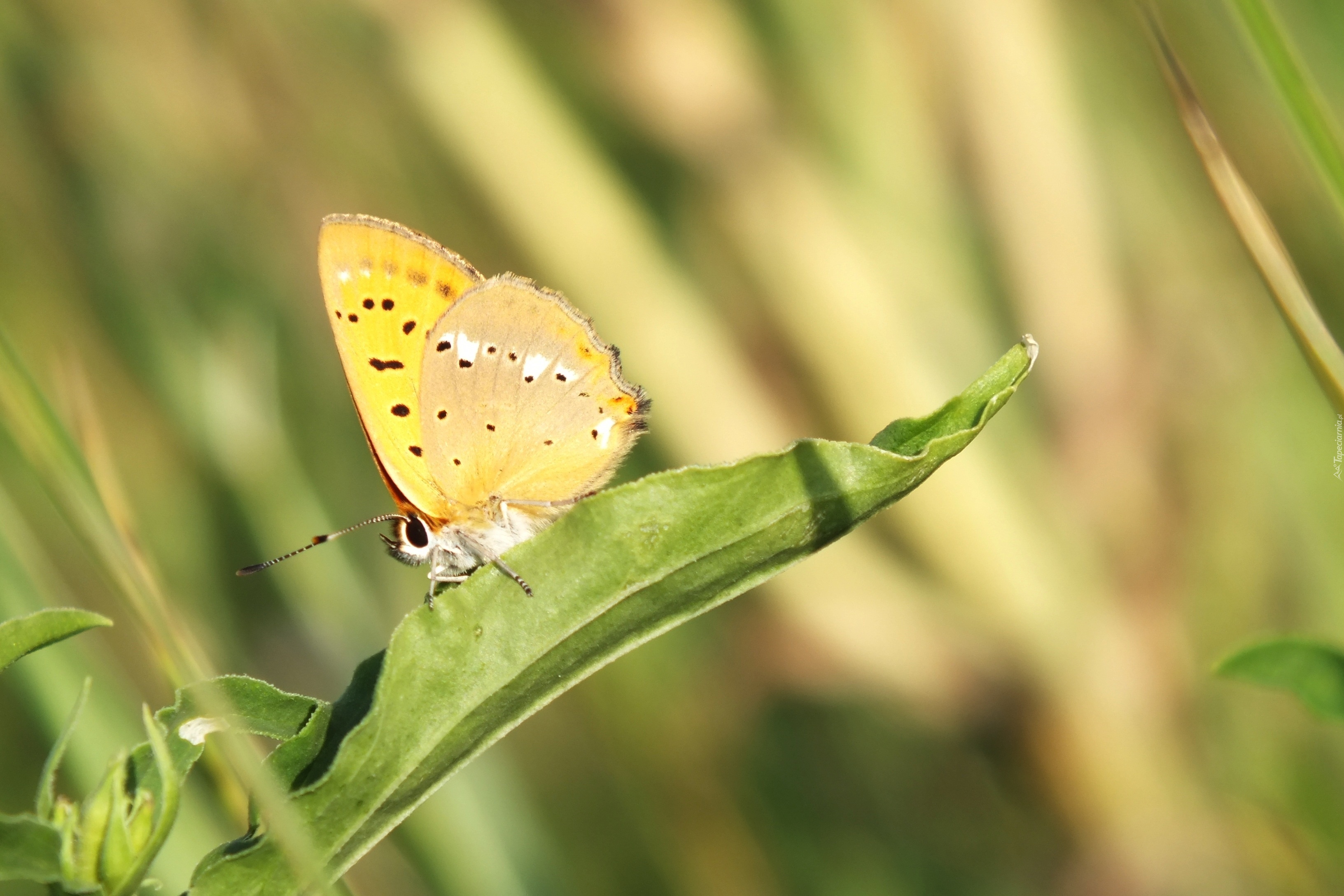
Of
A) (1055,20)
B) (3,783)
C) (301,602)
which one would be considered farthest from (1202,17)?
(3,783)

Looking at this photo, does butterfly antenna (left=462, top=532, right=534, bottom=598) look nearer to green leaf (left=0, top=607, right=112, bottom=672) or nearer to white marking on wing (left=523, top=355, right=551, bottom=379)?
green leaf (left=0, top=607, right=112, bottom=672)

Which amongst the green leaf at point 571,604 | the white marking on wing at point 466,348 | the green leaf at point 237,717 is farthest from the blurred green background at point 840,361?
the green leaf at point 571,604

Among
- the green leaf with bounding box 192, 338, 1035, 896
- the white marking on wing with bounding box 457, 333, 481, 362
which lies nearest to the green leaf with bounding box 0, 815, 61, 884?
the green leaf with bounding box 192, 338, 1035, 896

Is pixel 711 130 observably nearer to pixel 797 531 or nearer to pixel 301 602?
pixel 301 602

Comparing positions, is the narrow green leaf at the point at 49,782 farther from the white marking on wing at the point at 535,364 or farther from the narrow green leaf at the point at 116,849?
the white marking on wing at the point at 535,364

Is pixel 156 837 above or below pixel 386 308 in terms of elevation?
below

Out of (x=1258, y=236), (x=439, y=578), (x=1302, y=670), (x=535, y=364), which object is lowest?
(x=1302, y=670)

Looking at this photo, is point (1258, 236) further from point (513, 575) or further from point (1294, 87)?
point (513, 575)

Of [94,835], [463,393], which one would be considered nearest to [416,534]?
[463,393]
